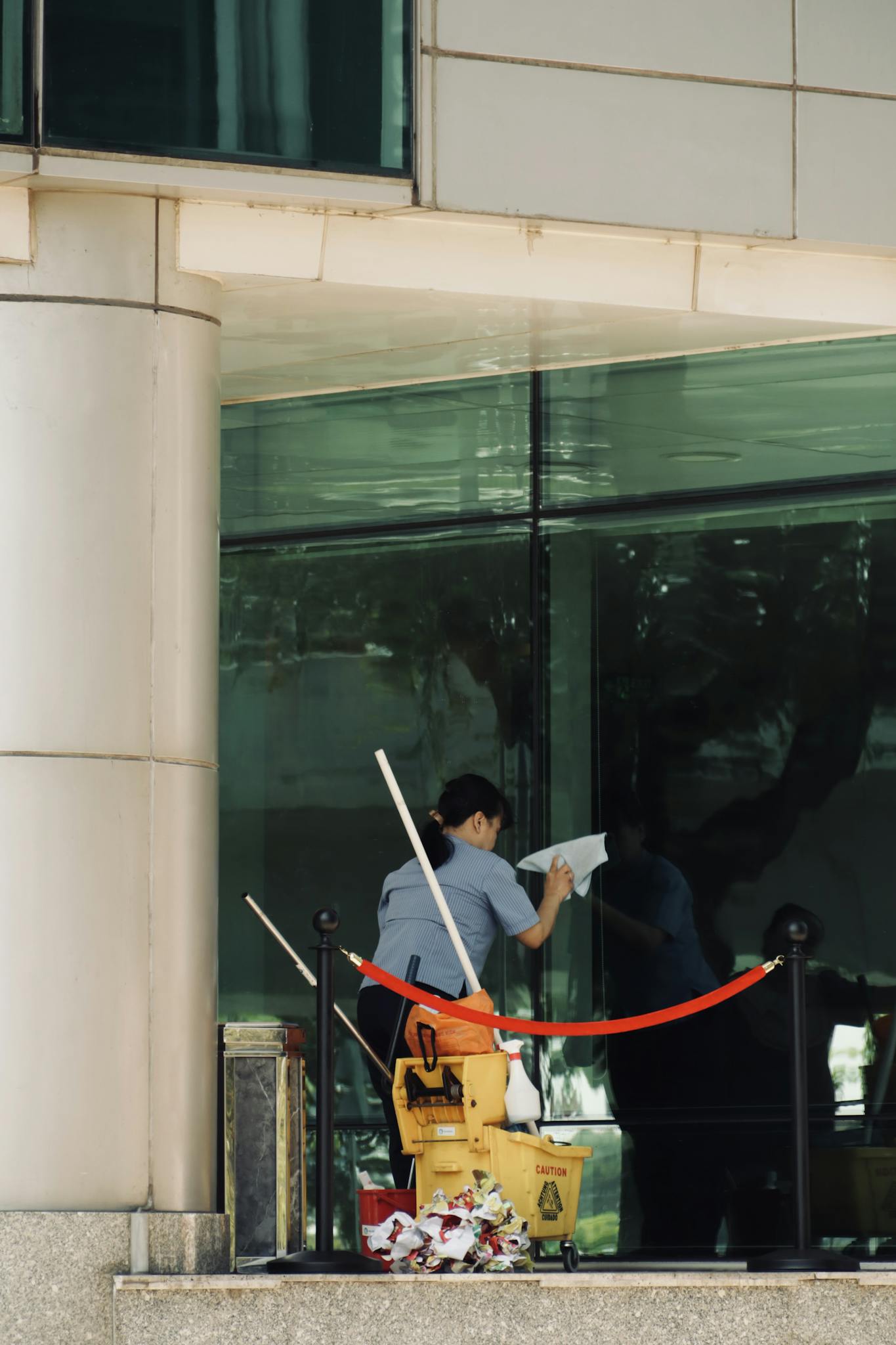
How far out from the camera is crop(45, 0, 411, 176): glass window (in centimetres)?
823

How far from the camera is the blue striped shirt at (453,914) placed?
873 centimetres

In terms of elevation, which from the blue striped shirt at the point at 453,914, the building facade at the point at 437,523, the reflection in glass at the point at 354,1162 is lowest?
the reflection in glass at the point at 354,1162

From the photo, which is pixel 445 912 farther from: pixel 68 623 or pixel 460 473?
pixel 460 473

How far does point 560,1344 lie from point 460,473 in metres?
5.59

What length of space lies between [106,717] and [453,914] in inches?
67.7

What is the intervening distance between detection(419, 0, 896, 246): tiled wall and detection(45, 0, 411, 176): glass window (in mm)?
197

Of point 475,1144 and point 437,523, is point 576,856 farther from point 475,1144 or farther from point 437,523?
point 437,523

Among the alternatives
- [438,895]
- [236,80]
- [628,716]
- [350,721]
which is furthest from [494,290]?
[350,721]

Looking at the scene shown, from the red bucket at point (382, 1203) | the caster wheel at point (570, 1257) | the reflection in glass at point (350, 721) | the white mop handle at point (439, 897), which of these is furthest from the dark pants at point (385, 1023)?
the reflection in glass at point (350, 721)

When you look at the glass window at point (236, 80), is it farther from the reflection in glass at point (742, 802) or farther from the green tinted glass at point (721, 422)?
the reflection in glass at point (742, 802)

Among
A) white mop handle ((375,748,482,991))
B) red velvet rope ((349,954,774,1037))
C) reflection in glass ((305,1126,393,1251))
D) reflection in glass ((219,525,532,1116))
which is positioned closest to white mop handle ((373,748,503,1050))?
white mop handle ((375,748,482,991))

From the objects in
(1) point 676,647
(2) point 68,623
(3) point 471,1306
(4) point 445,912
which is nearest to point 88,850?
(2) point 68,623

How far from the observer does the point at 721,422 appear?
11031 mm

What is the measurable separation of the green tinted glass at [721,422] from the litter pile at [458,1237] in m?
4.56
